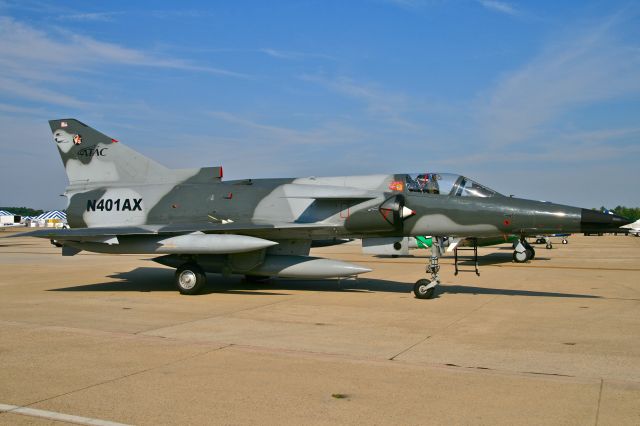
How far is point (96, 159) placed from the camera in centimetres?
1437

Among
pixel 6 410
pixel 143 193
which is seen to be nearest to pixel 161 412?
pixel 6 410

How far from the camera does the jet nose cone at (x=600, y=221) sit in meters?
9.57

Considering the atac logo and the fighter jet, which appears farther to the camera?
the atac logo

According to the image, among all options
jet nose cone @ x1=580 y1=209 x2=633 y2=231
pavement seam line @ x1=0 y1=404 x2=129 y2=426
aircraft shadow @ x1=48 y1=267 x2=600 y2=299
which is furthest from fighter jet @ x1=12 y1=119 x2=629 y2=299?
pavement seam line @ x1=0 y1=404 x2=129 y2=426

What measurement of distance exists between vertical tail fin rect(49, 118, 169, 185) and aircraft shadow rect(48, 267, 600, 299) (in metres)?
2.70

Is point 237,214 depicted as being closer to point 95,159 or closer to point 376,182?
point 376,182

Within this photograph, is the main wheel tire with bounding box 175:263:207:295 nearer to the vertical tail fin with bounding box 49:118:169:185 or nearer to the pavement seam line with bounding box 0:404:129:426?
the vertical tail fin with bounding box 49:118:169:185

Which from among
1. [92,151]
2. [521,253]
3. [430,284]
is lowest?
[430,284]

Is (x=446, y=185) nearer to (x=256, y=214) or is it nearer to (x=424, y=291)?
(x=424, y=291)

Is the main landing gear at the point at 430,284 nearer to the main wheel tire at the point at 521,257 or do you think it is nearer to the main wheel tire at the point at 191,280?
the main wheel tire at the point at 191,280

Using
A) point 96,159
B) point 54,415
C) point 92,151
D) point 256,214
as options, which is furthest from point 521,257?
A: point 54,415

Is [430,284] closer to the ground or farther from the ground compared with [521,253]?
closer to the ground

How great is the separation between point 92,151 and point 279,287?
6107 millimetres

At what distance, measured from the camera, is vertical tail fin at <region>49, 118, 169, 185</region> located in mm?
14180
